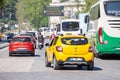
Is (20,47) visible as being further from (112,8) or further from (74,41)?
(74,41)

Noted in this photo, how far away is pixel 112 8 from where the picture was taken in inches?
1304

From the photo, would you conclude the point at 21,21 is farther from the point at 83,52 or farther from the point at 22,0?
the point at 83,52

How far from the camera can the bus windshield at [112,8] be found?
1298 inches

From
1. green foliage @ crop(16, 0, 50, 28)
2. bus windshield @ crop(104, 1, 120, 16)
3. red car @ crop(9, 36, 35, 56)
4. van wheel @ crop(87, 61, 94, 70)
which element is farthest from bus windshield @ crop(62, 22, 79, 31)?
green foliage @ crop(16, 0, 50, 28)

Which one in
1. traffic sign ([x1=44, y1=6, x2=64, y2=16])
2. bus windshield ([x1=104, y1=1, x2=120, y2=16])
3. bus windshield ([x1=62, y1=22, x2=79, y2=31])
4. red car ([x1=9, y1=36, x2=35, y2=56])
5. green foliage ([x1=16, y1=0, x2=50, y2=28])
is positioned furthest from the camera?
green foliage ([x1=16, y1=0, x2=50, y2=28])

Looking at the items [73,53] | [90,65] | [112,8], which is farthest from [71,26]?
[73,53]

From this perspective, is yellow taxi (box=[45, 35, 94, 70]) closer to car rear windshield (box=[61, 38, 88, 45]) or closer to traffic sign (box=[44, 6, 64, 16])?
car rear windshield (box=[61, 38, 88, 45])

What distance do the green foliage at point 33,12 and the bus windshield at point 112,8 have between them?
135 meters

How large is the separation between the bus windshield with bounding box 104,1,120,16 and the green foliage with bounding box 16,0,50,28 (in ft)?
443

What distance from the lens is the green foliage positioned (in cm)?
16900

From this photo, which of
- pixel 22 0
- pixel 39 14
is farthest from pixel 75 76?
pixel 22 0

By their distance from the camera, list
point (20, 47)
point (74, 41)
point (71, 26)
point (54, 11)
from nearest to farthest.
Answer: point (74, 41) < point (20, 47) < point (71, 26) < point (54, 11)

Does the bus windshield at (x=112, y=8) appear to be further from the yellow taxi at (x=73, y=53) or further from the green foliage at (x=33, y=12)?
the green foliage at (x=33, y=12)

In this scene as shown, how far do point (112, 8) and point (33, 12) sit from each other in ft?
448
